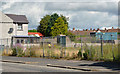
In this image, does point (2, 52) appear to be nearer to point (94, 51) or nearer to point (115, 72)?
point (94, 51)

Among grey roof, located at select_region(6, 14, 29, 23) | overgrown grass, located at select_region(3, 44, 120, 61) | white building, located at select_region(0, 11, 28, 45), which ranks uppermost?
grey roof, located at select_region(6, 14, 29, 23)

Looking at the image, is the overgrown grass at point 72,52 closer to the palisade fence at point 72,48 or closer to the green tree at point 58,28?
the palisade fence at point 72,48

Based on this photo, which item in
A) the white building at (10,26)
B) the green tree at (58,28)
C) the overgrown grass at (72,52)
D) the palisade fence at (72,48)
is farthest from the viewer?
the green tree at (58,28)

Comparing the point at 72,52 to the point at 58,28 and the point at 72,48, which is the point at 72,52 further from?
the point at 58,28

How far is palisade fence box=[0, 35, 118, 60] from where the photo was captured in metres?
19.8

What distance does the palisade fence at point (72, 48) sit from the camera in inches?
781

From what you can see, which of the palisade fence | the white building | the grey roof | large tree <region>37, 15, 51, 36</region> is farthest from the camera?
large tree <region>37, 15, 51, 36</region>

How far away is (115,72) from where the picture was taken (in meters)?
13.4

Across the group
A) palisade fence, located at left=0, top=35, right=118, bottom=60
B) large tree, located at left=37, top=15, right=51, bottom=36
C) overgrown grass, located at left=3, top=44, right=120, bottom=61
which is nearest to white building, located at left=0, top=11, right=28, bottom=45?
palisade fence, located at left=0, top=35, right=118, bottom=60

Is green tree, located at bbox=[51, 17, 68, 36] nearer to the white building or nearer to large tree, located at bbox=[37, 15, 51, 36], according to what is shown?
large tree, located at bbox=[37, 15, 51, 36]

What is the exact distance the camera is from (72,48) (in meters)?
22.7

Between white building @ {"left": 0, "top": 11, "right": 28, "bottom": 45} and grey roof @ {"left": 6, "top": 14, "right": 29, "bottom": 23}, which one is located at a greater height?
grey roof @ {"left": 6, "top": 14, "right": 29, "bottom": 23}

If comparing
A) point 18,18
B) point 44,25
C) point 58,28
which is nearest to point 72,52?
point 18,18

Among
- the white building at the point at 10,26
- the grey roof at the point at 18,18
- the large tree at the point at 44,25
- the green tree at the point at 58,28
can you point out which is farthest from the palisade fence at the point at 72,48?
the large tree at the point at 44,25
